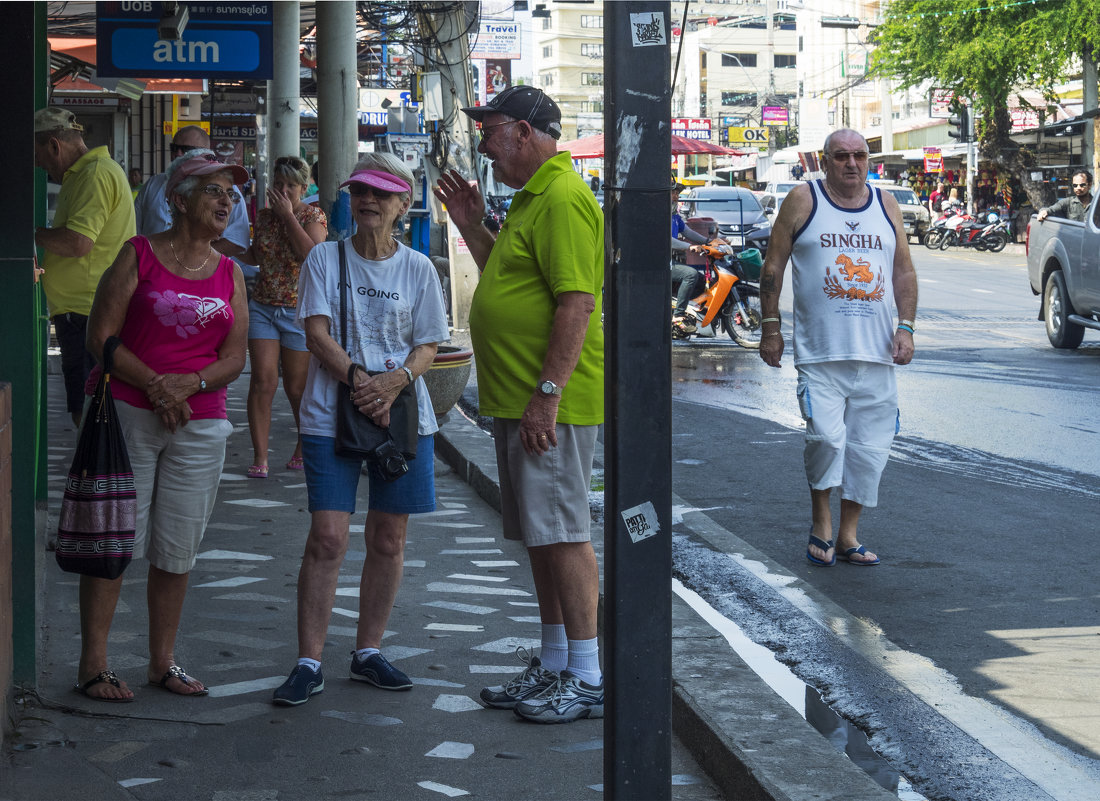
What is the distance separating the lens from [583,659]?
4.61 m

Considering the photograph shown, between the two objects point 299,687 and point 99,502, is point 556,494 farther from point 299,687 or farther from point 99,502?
point 99,502

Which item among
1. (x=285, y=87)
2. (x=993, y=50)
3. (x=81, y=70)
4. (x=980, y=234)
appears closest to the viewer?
(x=285, y=87)

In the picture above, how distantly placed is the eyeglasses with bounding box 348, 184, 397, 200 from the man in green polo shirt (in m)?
0.40

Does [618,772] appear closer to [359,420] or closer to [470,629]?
[359,420]

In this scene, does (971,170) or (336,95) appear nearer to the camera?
(336,95)

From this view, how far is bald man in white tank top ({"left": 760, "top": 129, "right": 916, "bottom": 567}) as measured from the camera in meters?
6.46

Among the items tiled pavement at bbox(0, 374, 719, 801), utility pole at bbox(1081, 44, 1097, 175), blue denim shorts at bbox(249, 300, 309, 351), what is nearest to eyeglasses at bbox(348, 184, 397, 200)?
tiled pavement at bbox(0, 374, 719, 801)

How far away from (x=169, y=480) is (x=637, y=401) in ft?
7.38

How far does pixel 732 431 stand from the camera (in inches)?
428

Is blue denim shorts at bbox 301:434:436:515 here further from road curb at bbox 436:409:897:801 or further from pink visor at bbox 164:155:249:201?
road curb at bbox 436:409:897:801

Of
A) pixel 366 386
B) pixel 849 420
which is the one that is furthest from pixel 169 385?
pixel 849 420

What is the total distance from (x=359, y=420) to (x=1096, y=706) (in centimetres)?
259

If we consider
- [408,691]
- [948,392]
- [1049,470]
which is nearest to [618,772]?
[408,691]

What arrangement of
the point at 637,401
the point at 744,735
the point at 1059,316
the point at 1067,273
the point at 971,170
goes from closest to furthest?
the point at 637,401 < the point at 744,735 < the point at 1067,273 < the point at 1059,316 < the point at 971,170
